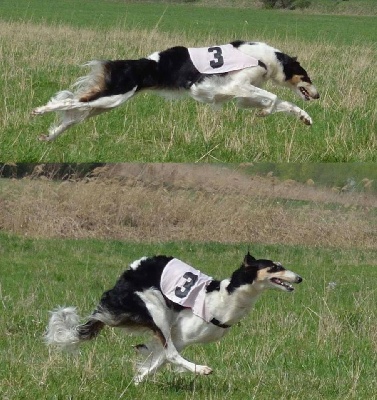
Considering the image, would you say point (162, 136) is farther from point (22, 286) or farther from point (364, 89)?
point (364, 89)

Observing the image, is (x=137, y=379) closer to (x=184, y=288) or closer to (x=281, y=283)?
(x=184, y=288)

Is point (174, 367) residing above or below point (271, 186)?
above

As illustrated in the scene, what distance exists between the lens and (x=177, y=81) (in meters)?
9.81

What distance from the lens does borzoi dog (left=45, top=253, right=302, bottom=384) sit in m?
6.38

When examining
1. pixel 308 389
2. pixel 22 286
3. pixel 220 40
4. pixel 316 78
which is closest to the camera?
pixel 308 389

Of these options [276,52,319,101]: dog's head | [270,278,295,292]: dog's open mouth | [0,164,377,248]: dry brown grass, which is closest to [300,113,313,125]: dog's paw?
[276,52,319,101]: dog's head

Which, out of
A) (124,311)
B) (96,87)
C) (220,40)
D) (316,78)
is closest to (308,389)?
(124,311)

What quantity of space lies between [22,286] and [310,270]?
13.9 feet

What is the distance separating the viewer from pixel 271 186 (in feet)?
45.2

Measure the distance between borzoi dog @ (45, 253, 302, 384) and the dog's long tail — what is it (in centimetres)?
33

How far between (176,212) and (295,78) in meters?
5.29

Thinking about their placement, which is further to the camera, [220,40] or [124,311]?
[220,40]

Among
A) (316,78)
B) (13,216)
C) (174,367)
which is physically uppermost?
(174,367)

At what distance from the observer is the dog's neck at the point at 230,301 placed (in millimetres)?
6418
